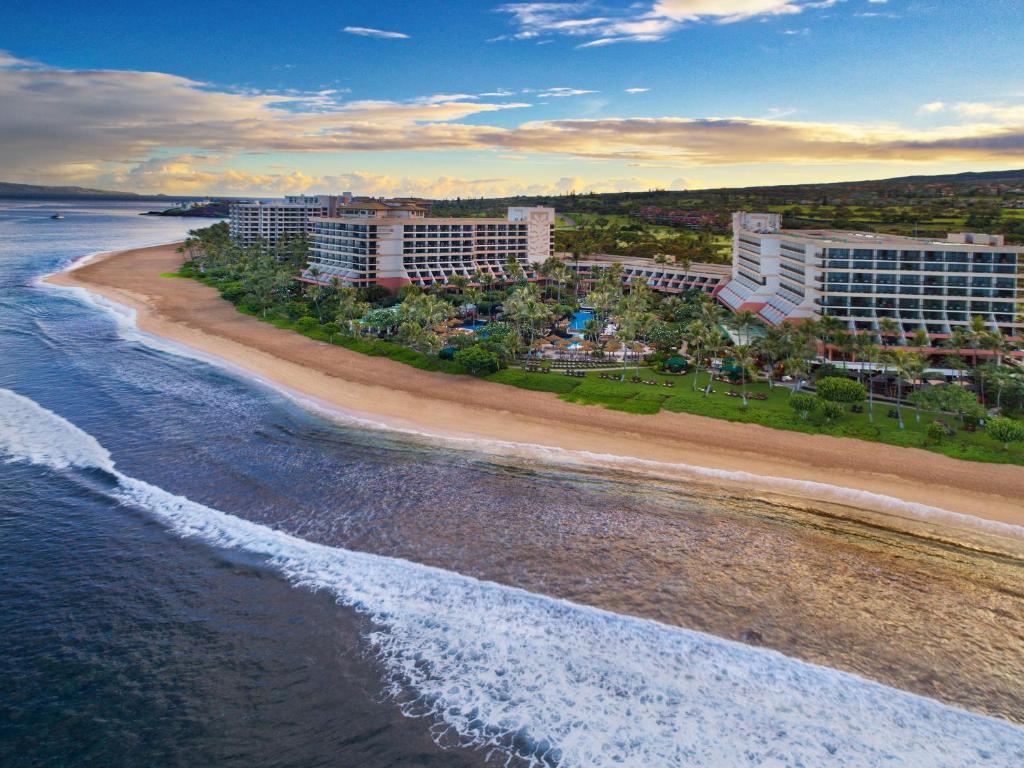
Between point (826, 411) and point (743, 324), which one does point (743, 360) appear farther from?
point (743, 324)

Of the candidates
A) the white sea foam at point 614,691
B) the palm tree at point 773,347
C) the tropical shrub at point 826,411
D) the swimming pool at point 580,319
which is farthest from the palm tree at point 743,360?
the white sea foam at point 614,691

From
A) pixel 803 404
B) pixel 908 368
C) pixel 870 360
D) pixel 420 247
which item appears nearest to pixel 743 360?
pixel 803 404

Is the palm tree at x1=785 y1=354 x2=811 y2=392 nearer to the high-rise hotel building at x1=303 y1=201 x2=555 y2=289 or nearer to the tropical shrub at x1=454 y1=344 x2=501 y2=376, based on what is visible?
the tropical shrub at x1=454 y1=344 x2=501 y2=376

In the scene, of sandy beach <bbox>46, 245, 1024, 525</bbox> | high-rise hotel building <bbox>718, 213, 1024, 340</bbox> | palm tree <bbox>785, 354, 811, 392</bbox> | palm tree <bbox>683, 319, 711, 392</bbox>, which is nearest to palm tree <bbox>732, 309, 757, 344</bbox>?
palm tree <bbox>683, 319, 711, 392</bbox>

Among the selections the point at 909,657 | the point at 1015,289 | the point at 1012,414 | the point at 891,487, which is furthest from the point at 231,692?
the point at 1015,289

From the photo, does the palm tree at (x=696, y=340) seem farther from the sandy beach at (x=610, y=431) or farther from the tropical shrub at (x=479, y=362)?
the tropical shrub at (x=479, y=362)

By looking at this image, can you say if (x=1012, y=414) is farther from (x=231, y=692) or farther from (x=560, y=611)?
(x=231, y=692)
